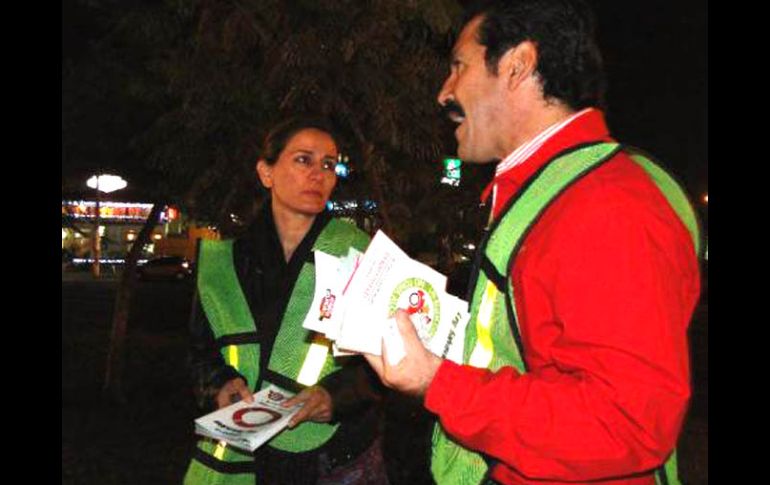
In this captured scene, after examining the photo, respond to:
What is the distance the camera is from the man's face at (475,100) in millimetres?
1964

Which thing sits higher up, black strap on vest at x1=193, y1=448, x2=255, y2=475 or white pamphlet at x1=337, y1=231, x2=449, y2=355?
white pamphlet at x1=337, y1=231, x2=449, y2=355

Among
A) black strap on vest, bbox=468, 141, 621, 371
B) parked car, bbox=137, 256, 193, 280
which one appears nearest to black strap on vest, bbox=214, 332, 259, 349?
black strap on vest, bbox=468, 141, 621, 371

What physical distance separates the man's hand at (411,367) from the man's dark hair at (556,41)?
64 cm

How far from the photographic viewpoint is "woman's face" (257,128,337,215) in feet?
11.7

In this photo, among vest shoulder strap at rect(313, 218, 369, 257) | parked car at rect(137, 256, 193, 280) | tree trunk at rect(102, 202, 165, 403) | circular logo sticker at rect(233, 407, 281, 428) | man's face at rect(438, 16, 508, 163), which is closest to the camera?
man's face at rect(438, 16, 508, 163)

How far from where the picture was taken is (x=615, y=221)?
1.58 metres

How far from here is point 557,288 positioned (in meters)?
1.62

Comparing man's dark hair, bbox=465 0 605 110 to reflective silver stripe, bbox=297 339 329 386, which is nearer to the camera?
man's dark hair, bbox=465 0 605 110

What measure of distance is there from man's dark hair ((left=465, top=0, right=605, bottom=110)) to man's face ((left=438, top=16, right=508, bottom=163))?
0.03 m

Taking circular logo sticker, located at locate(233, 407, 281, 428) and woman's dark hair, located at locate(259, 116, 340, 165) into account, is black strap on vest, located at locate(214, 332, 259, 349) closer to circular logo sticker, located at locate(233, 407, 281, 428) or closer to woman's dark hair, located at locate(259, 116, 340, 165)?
circular logo sticker, located at locate(233, 407, 281, 428)

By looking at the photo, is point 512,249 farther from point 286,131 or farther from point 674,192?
point 286,131

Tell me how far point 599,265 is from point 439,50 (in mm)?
4594

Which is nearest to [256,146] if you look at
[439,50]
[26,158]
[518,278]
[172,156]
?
[172,156]

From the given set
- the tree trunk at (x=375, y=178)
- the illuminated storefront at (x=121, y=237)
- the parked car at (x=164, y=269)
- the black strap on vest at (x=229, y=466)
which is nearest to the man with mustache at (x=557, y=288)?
the black strap on vest at (x=229, y=466)
